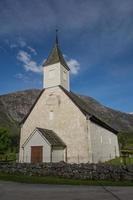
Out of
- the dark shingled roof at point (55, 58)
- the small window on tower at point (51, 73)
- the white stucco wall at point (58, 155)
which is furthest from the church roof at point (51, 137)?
the dark shingled roof at point (55, 58)

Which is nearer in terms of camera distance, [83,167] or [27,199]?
[27,199]

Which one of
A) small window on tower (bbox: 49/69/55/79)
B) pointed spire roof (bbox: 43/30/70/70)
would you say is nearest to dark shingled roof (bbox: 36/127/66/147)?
small window on tower (bbox: 49/69/55/79)

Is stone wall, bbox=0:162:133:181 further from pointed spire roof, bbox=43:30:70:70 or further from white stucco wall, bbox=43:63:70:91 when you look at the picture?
pointed spire roof, bbox=43:30:70:70

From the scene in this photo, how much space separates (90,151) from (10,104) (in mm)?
153724

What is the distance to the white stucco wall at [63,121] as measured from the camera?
85.8 ft

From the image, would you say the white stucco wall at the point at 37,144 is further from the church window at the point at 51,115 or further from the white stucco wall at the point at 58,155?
the church window at the point at 51,115

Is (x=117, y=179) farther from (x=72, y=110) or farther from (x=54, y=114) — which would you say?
(x=54, y=114)

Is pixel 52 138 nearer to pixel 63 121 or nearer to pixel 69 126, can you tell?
pixel 69 126

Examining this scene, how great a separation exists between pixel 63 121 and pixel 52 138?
2853mm

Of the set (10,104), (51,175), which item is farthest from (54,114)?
(10,104)

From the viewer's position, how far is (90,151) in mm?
25328

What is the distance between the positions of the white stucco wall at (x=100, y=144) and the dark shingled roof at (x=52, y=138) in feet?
12.3

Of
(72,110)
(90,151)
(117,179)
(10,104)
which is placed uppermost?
(10,104)

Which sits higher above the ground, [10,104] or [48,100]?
[10,104]
